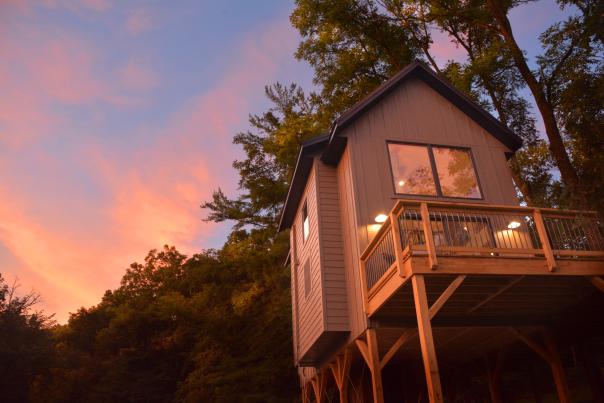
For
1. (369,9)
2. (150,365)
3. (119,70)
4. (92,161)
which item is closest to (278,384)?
(150,365)

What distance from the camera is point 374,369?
8289 millimetres

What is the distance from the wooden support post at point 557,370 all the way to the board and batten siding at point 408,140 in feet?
11.2

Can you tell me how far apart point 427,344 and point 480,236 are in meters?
4.49

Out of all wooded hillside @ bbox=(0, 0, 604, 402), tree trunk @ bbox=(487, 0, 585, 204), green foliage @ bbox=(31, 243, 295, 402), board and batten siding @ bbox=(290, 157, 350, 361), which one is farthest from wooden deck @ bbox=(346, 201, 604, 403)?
green foliage @ bbox=(31, 243, 295, 402)

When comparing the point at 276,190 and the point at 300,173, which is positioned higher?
the point at 276,190

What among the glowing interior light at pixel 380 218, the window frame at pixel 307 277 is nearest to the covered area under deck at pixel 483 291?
the glowing interior light at pixel 380 218

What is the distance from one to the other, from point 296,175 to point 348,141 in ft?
9.20

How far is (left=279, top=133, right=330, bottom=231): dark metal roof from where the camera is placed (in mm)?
12172

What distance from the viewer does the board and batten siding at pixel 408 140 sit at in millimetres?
10367

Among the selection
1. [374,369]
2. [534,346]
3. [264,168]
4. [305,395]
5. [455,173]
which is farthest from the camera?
[264,168]

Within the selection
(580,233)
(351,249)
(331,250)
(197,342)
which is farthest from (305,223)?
(197,342)

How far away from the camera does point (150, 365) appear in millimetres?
24734

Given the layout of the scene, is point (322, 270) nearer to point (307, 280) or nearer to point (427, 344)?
point (307, 280)

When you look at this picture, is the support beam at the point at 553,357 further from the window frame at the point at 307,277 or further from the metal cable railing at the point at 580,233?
the window frame at the point at 307,277
